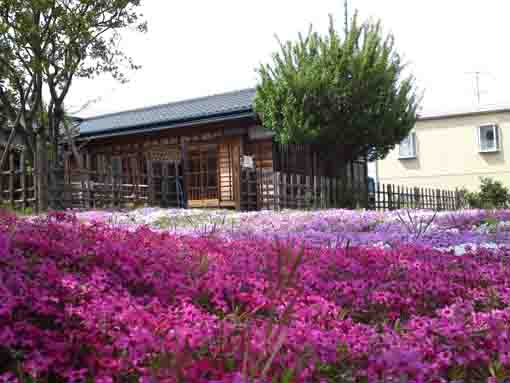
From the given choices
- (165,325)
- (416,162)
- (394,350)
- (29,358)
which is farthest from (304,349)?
(416,162)

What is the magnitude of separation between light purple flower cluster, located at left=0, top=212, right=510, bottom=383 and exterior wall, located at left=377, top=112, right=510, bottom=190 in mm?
27201

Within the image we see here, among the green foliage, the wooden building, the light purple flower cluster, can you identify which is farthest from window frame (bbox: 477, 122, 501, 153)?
the light purple flower cluster

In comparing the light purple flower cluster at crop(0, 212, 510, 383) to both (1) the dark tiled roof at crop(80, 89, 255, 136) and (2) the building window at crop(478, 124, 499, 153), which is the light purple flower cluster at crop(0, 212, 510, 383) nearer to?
(1) the dark tiled roof at crop(80, 89, 255, 136)

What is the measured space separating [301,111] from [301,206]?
8.88 feet

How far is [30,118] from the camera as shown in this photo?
15.2 metres

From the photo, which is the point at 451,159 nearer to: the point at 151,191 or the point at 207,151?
the point at 207,151

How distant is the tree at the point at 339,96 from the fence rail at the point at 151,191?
132 cm

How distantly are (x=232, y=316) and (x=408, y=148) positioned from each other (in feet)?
97.6

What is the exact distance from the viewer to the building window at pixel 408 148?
30.3 meters

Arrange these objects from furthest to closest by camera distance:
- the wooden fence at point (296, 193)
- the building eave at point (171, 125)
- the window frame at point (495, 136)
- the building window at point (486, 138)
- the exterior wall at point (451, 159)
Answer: the building window at point (486, 138)
the exterior wall at point (451, 159)
the window frame at point (495, 136)
the building eave at point (171, 125)
the wooden fence at point (296, 193)

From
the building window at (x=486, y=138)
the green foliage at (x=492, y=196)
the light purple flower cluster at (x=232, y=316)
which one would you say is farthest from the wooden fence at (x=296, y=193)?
the light purple flower cluster at (x=232, y=316)

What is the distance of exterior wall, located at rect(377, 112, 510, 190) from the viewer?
92.9ft

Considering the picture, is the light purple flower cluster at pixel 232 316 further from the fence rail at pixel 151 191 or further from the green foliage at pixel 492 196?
the green foliage at pixel 492 196

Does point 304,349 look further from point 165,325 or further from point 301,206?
point 301,206
